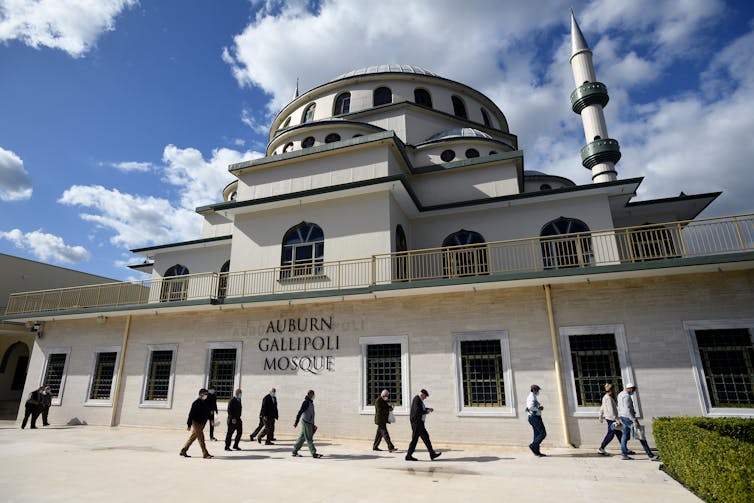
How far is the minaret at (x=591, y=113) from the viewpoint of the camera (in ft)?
75.5

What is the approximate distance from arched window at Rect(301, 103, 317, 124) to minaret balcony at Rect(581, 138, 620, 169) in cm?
1578

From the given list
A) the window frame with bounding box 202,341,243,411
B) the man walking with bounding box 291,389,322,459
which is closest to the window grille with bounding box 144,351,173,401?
the window frame with bounding box 202,341,243,411

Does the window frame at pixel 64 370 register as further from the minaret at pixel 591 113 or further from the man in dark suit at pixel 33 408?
the minaret at pixel 591 113

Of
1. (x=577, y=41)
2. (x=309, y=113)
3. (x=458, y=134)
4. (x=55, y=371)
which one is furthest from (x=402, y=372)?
(x=577, y=41)

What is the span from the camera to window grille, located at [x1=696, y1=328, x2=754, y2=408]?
986cm

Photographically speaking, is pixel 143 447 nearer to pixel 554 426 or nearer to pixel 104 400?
pixel 104 400

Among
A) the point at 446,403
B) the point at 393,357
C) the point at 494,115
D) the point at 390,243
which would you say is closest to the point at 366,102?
the point at 494,115

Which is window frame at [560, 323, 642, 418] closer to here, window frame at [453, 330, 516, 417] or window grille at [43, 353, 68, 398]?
window frame at [453, 330, 516, 417]

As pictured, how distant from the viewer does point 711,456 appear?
214 inches

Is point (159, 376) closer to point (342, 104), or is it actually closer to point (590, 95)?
point (342, 104)

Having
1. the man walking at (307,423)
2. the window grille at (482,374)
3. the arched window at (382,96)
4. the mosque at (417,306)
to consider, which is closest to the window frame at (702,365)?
the mosque at (417,306)

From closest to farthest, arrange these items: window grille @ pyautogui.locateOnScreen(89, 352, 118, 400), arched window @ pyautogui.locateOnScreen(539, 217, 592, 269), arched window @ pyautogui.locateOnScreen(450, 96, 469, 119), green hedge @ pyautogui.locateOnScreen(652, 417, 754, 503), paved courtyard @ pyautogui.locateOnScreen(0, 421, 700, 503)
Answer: green hedge @ pyautogui.locateOnScreen(652, 417, 754, 503)
paved courtyard @ pyautogui.locateOnScreen(0, 421, 700, 503)
arched window @ pyautogui.locateOnScreen(539, 217, 592, 269)
window grille @ pyautogui.locateOnScreen(89, 352, 118, 400)
arched window @ pyautogui.locateOnScreen(450, 96, 469, 119)

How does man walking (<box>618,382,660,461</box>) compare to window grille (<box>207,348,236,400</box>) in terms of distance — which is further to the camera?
window grille (<box>207,348,236,400</box>)

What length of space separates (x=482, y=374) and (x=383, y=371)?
2820 mm
